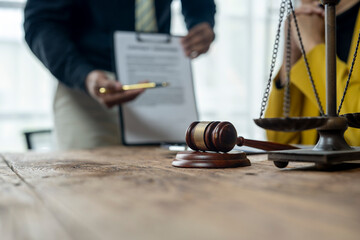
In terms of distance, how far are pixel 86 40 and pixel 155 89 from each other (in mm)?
377

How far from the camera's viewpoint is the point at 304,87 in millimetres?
1097

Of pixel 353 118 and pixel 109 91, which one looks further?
pixel 109 91

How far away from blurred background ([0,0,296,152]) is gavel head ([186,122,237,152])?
3.11 meters

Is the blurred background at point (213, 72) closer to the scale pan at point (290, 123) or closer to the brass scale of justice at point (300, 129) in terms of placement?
the brass scale of justice at point (300, 129)

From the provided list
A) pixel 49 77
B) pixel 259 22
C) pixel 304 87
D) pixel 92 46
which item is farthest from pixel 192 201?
pixel 259 22

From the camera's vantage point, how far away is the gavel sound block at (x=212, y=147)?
656mm

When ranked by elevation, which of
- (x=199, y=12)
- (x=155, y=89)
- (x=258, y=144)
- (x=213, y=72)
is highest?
(x=199, y=12)

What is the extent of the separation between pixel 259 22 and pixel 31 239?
462 centimetres

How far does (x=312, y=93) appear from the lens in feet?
3.57

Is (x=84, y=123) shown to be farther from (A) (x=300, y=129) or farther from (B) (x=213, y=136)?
(A) (x=300, y=129)

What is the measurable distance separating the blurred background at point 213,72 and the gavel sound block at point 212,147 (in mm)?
3097

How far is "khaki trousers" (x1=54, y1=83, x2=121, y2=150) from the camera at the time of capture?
1.71 meters

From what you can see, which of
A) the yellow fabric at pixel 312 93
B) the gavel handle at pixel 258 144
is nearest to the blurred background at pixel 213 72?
the yellow fabric at pixel 312 93

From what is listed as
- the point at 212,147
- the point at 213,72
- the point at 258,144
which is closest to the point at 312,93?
the point at 258,144
